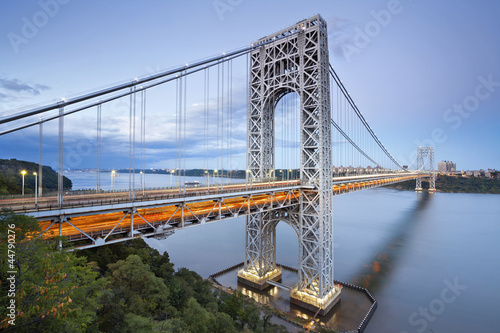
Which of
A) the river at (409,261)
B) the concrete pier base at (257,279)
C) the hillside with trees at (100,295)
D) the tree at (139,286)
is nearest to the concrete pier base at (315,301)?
the river at (409,261)

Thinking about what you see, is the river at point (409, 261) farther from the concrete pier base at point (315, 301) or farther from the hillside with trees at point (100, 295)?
the hillside with trees at point (100, 295)

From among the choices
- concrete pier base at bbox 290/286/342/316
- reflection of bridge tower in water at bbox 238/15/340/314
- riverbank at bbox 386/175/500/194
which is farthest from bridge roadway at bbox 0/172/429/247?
riverbank at bbox 386/175/500/194

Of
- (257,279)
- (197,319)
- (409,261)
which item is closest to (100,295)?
(197,319)

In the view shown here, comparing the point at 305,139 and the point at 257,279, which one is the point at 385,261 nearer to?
the point at 257,279

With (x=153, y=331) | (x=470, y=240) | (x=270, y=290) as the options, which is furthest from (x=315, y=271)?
(x=470, y=240)

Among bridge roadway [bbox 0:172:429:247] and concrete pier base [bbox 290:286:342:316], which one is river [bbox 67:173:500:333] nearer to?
concrete pier base [bbox 290:286:342:316]

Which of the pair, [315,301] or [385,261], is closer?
[315,301]

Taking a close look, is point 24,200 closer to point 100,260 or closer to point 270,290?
point 100,260
